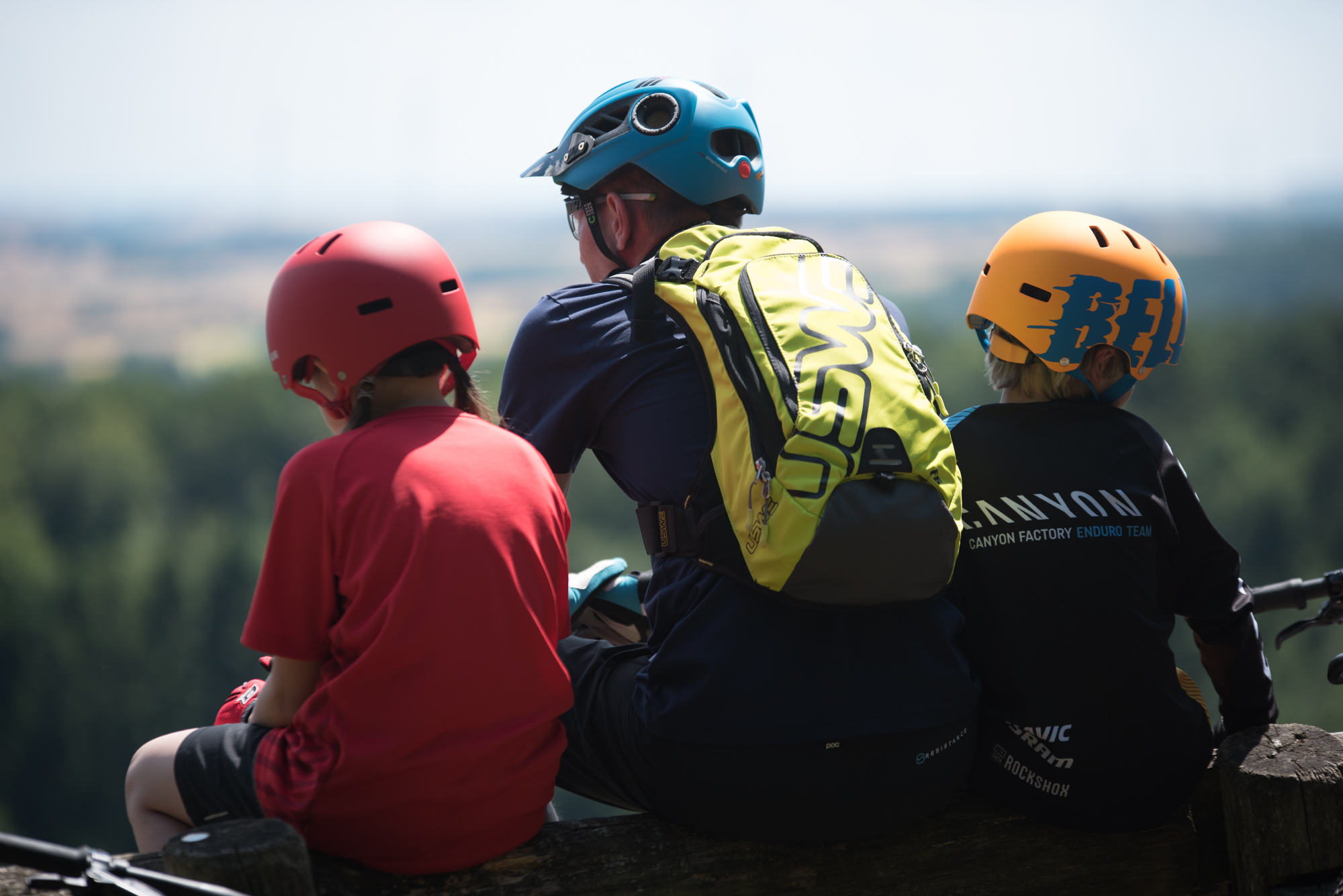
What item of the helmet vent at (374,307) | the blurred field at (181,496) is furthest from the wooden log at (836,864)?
the blurred field at (181,496)

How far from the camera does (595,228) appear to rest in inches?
123

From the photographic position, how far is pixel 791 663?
84.2 inches

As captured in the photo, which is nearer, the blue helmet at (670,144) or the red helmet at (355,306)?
the red helmet at (355,306)

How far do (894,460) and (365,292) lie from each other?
121cm

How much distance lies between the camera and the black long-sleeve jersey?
240 cm

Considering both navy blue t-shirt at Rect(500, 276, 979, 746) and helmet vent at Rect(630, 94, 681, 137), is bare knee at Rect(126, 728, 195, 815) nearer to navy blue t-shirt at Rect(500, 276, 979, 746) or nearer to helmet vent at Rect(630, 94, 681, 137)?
navy blue t-shirt at Rect(500, 276, 979, 746)

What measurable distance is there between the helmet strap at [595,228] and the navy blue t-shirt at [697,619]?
48 cm

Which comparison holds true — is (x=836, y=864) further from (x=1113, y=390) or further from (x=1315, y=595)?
(x=1315, y=595)

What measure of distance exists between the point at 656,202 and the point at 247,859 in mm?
2101

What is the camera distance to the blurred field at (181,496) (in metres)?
43.6

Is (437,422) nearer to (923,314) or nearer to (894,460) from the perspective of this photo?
(894,460)

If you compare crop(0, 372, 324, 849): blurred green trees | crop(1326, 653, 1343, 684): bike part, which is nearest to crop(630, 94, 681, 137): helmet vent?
crop(1326, 653, 1343, 684): bike part

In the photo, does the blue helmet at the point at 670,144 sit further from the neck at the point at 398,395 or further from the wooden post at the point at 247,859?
the wooden post at the point at 247,859

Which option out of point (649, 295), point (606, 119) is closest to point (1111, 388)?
point (649, 295)
